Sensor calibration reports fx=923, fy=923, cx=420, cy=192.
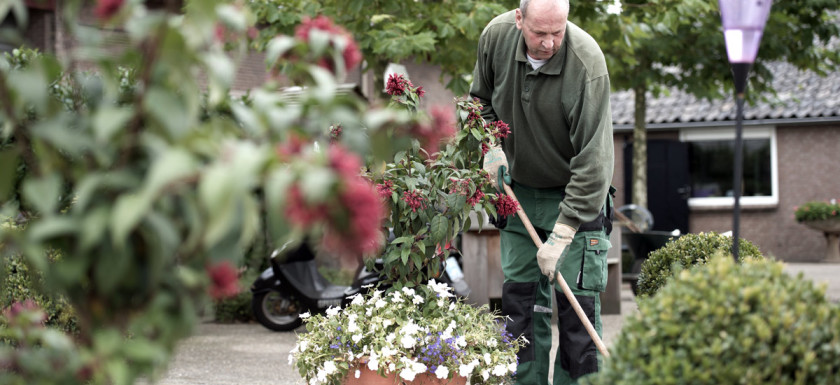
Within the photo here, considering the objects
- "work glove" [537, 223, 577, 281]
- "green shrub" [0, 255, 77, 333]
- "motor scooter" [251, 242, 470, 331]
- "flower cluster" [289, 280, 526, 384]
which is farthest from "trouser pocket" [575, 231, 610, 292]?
"motor scooter" [251, 242, 470, 331]

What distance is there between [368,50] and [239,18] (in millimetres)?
6898

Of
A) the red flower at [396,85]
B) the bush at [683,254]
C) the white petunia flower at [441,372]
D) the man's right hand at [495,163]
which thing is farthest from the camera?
the bush at [683,254]

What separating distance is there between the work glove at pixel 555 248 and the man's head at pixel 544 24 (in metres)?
0.73

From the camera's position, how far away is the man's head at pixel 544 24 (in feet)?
12.0

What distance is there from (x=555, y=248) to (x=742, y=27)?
1.09m

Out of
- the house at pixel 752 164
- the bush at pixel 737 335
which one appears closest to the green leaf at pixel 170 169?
the bush at pixel 737 335

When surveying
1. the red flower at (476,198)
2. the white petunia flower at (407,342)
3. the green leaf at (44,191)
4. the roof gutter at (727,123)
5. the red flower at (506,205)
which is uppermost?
the roof gutter at (727,123)

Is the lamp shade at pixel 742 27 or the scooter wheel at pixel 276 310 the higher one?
the lamp shade at pixel 742 27

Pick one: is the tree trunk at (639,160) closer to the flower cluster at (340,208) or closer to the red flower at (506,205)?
the red flower at (506,205)

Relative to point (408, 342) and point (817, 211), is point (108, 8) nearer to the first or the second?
point (408, 342)

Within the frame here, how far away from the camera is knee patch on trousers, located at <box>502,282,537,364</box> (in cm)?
400

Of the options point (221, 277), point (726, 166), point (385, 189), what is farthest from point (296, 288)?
point (726, 166)

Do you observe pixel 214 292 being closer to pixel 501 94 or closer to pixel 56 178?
pixel 56 178

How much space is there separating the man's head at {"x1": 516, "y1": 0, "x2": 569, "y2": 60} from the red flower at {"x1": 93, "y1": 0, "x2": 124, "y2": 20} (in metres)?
2.42
